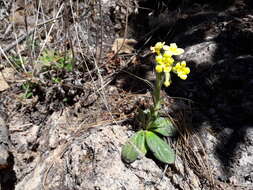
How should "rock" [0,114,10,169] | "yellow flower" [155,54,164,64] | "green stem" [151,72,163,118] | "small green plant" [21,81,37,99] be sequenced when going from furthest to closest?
"small green plant" [21,81,37,99] → "rock" [0,114,10,169] → "green stem" [151,72,163,118] → "yellow flower" [155,54,164,64]

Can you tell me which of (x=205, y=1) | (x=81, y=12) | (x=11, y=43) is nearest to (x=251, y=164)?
(x=205, y=1)

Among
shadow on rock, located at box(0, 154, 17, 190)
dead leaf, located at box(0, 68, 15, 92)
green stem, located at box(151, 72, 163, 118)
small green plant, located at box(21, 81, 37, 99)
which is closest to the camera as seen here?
green stem, located at box(151, 72, 163, 118)

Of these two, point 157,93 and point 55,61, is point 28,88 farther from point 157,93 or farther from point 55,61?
point 157,93

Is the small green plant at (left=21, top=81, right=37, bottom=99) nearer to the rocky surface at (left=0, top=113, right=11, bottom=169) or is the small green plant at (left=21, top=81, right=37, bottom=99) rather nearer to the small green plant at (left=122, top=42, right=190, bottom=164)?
the rocky surface at (left=0, top=113, right=11, bottom=169)

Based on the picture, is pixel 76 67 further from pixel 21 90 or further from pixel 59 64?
pixel 21 90

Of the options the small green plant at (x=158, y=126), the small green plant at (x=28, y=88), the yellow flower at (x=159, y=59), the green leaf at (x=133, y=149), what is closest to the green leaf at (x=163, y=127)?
the small green plant at (x=158, y=126)

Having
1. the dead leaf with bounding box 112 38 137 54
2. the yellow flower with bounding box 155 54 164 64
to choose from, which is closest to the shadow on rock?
the yellow flower with bounding box 155 54 164 64
